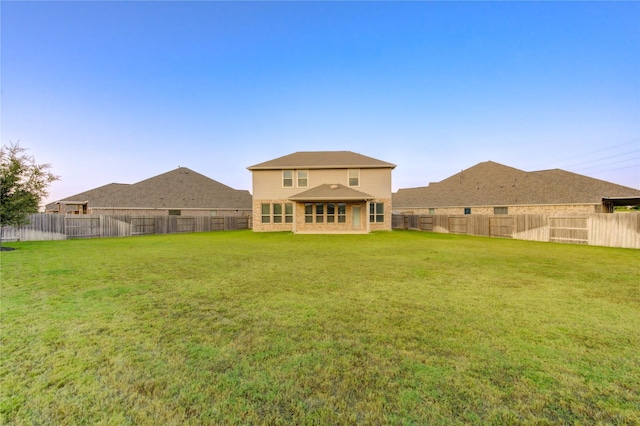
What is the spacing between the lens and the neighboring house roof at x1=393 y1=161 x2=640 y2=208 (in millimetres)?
22344

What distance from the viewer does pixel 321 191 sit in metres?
21.8

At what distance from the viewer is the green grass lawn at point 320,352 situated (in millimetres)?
2062

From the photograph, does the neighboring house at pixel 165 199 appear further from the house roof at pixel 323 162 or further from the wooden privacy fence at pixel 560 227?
the wooden privacy fence at pixel 560 227

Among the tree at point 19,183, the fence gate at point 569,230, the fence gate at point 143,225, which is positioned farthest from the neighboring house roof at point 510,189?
the tree at point 19,183

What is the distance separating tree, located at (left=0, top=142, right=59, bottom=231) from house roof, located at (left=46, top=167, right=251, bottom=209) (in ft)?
52.4

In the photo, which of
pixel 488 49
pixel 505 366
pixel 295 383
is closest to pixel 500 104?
pixel 488 49

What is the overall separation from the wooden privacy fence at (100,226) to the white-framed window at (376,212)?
15808 millimetres

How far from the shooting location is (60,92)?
46.6 ft

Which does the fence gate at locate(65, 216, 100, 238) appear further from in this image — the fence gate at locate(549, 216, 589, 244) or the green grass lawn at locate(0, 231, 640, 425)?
the fence gate at locate(549, 216, 589, 244)

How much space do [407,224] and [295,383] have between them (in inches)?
1097

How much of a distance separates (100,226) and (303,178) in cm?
1635

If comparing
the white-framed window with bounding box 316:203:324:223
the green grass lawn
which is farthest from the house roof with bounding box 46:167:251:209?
the green grass lawn

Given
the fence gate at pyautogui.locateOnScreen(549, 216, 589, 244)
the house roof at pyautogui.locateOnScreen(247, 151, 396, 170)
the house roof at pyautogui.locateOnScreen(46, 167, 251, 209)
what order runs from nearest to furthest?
1. the fence gate at pyautogui.locateOnScreen(549, 216, 589, 244)
2. the house roof at pyautogui.locateOnScreen(247, 151, 396, 170)
3. the house roof at pyautogui.locateOnScreen(46, 167, 251, 209)

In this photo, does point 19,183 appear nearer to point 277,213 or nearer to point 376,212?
point 277,213
